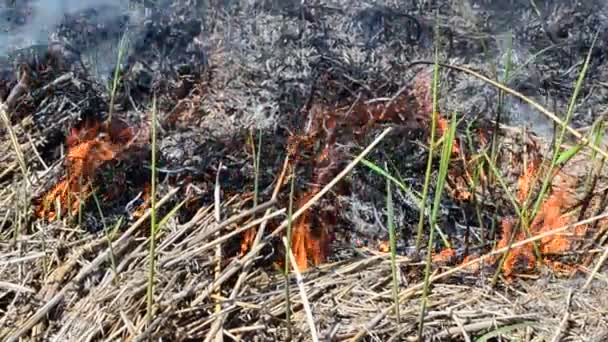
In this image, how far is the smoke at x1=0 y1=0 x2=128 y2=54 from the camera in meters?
3.20

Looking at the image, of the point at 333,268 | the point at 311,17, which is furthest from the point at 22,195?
the point at 311,17

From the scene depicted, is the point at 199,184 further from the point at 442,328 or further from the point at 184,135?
the point at 442,328

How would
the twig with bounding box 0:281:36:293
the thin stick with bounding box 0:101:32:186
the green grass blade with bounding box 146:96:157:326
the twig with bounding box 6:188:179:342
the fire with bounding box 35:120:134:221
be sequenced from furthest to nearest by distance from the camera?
the fire with bounding box 35:120:134:221
the thin stick with bounding box 0:101:32:186
the twig with bounding box 0:281:36:293
the twig with bounding box 6:188:179:342
the green grass blade with bounding box 146:96:157:326

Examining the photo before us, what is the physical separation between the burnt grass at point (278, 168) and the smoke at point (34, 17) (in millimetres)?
12

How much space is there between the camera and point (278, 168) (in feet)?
8.87

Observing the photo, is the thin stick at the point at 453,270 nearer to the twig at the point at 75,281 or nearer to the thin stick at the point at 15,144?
the twig at the point at 75,281

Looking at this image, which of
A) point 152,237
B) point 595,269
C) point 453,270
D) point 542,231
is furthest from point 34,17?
Result: point 595,269

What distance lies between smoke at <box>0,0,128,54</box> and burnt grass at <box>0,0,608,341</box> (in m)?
0.01

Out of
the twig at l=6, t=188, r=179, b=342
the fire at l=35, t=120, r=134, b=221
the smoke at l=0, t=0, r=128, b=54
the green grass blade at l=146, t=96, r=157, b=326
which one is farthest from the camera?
the smoke at l=0, t=0, r=128, b=54

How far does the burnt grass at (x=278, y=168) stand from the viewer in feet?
7.58

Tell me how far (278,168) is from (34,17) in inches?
47.1

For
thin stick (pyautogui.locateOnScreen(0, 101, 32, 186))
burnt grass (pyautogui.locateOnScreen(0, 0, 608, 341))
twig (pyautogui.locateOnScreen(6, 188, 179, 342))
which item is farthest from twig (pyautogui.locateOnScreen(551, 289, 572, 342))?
thin stick (pyautogui.locateOnScreen(0, 101, 32, 186))

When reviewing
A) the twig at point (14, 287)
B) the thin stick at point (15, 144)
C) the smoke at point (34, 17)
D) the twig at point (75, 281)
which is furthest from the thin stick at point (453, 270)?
the smoke at point (34, 17)

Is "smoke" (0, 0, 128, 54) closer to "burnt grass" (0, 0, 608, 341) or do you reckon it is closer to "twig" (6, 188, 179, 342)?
"burnt grass" (0, 0, 608, 341)
